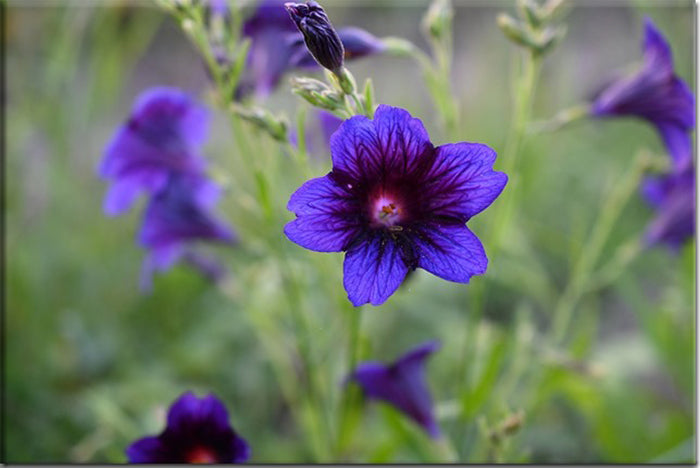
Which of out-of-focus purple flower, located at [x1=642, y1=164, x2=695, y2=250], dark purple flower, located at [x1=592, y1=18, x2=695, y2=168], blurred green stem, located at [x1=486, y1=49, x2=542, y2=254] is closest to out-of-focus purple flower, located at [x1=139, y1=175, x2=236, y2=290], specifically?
blurred green stem, located at [x1=486, y1=49, x2=542, y2=254]

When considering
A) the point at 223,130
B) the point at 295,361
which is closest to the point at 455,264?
the point at 295,361

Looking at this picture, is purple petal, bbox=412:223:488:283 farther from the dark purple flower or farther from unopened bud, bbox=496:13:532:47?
the dark purple flower

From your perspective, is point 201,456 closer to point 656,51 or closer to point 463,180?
point 463,180

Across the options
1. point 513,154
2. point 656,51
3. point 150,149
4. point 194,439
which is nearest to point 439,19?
point 513,154

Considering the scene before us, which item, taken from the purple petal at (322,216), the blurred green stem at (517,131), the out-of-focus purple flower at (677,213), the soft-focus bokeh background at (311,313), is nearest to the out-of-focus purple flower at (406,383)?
the soft-focus bokeh background at (311,313)

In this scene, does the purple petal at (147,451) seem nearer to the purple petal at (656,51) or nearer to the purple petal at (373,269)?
the purple petal at (373,269)

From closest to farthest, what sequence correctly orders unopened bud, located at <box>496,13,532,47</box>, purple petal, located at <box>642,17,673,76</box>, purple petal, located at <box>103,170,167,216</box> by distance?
1. unopened bud, located at <box>496,13,532,47</box>
2. purple petal, located at <box>642,17,673,76</box>
3. purple petal, located at <box>103,170,167,216</box>
